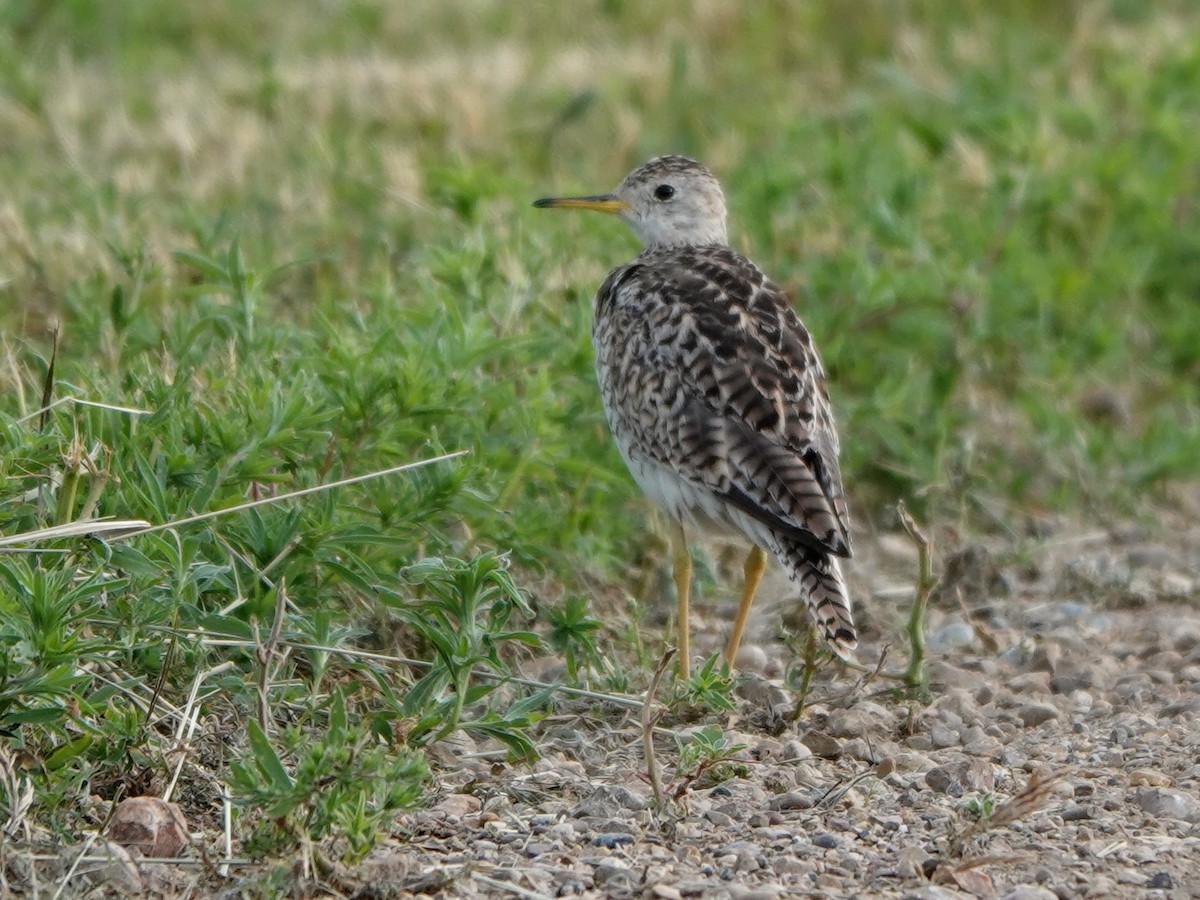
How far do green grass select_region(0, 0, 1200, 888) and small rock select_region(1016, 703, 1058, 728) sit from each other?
123cm

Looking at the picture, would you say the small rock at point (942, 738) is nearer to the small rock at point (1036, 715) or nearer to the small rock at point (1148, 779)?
the small rock at point (1036, 715)

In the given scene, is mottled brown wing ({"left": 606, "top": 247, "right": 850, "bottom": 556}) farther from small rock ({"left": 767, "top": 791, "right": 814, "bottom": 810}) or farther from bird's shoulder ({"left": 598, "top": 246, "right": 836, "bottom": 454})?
small rock ({"left": 767, "top": 791, "right": 814, "bottom": 810})

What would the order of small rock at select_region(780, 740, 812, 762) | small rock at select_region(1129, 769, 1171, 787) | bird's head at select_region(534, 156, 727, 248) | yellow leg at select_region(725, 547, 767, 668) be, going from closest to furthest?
1. small rock at select_region(1129, 769, 1171, 787)
2. small rock at select_region(780, 740, 812, 762)
3. yellow leg at select_region(725, 547, 767, 668)
4. bird's head at select_region(534, 156, 727, 248)

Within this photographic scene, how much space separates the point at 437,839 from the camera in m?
4.38

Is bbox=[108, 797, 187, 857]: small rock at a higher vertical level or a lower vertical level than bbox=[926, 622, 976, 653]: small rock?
higher

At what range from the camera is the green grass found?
15.3 ft

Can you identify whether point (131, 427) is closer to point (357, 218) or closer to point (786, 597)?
point (786, 597)

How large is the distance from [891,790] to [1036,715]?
0.79m

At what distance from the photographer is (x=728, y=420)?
5598mm

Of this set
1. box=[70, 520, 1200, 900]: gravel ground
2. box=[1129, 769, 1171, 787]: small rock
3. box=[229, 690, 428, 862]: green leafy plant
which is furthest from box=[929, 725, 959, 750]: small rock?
box=[229, 690, 428, 862]: green leafy plant

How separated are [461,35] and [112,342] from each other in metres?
6.00

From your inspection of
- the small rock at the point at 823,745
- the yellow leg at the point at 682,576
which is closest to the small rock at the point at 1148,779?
the small rock at the point at 823,745

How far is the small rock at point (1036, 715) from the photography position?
211 inches

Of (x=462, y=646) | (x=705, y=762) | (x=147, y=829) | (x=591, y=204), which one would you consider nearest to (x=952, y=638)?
(x=705, y=762)
